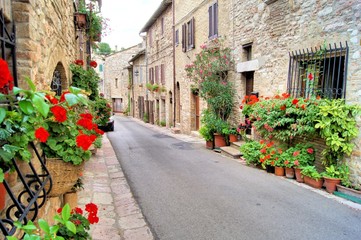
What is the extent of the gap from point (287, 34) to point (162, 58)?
45.2 ft

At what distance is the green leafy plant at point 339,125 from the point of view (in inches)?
206

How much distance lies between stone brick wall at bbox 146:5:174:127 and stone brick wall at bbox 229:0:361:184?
8625mm

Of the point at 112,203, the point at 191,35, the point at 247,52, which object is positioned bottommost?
Answer: the point at 112,203

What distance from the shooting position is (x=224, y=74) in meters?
10.6

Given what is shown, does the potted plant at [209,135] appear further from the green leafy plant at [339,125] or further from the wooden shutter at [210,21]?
the green leafy plant at [339,125]

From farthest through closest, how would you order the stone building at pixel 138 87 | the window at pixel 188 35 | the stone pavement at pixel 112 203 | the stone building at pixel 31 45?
the stone building at pixel 138 87, the window at pixel 188 35, the stone pavement at pixel 112 203, the stone building at pixel 31 45

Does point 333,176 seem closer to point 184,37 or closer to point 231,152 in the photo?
point 231,152

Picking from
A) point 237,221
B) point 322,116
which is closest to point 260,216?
point 237,221

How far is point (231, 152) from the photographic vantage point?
29.0ft

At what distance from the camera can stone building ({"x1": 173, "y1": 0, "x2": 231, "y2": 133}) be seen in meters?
11.2

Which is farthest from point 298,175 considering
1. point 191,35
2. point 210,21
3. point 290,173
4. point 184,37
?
point 184,37

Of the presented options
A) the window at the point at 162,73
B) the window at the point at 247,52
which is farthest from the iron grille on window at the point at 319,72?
the window at the point at 162,73

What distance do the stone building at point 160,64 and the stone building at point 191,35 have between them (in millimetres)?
1486

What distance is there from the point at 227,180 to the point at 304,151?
1.80m
